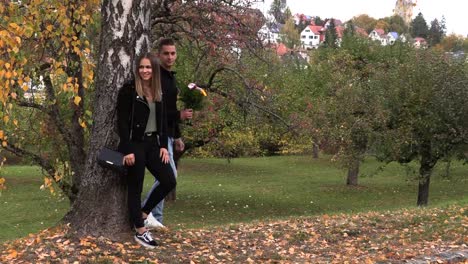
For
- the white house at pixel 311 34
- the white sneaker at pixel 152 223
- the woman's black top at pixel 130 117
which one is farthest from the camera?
the white house at pixel 311 34

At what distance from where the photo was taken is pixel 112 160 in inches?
213

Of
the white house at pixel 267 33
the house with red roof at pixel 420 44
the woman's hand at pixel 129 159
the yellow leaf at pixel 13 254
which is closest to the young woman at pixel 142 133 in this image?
the woman's hand at pixel 129 159

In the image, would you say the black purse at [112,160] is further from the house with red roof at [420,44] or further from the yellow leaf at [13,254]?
the house with red roof at [420,44]

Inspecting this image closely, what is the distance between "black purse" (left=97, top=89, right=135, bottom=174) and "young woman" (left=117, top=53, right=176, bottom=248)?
51 millimetres

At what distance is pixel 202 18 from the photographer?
A: 40.4 ft

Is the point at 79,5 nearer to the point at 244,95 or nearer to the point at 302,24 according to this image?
the point at 244,95

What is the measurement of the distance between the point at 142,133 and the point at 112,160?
1.31 feet

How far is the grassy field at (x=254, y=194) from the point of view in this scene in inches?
723

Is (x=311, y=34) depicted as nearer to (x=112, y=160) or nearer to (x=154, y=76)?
(x=154, y=76)

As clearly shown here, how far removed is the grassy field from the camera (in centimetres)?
1836

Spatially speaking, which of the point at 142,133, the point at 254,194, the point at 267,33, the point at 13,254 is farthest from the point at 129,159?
the point at 254,194

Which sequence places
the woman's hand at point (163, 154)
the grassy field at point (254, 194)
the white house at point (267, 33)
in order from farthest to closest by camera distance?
the grassy field at point (254, 194), the white house at point (267, 33), the woman's hand at point (163, 154)

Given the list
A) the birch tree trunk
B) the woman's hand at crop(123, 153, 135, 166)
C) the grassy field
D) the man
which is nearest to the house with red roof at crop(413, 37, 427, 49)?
the grassy field

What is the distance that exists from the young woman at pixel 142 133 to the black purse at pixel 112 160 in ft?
0.17
